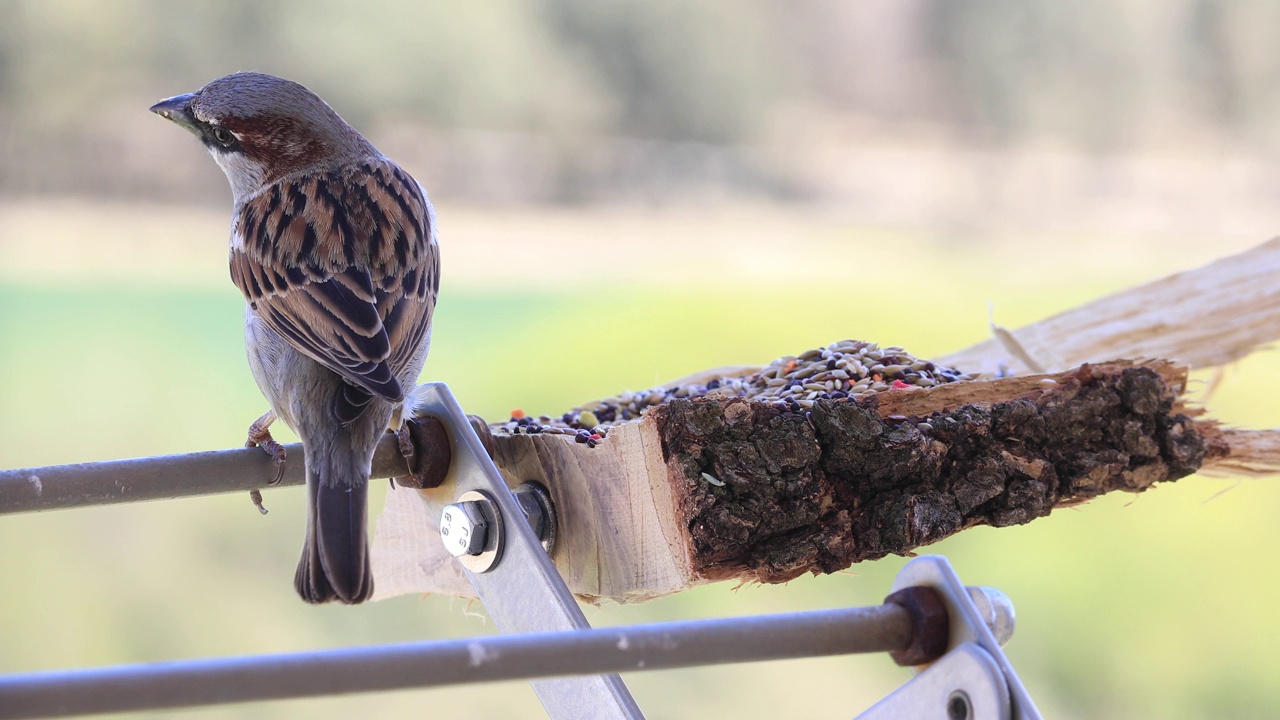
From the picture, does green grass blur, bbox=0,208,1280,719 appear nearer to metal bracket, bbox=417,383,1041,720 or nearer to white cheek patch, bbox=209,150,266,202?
white cheek patch, bbox=209,150,266,202

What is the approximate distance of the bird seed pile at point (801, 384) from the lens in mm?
1645

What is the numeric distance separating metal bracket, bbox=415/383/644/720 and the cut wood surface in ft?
0.32

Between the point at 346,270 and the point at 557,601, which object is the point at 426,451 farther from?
the point at 346,270

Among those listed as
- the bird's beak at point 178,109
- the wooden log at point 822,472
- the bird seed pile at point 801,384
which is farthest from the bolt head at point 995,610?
the bird's beak at point 178,109

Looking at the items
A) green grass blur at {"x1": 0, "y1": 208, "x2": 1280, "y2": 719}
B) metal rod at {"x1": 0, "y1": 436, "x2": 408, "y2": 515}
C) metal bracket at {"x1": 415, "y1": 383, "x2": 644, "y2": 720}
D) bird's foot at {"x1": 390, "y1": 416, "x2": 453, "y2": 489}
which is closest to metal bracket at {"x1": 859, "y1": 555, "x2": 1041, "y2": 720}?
metal bracket at {"x1": 415, "y1": 383, "x2": 644, "y2": 720}

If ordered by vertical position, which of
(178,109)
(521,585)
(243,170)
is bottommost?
(521,585)

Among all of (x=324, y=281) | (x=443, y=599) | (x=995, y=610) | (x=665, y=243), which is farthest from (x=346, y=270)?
(x=665, y=243)

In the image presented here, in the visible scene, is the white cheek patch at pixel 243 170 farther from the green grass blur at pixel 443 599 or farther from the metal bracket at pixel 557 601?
the green grass blur at pixel 443 599

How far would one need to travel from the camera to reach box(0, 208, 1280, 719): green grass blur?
388cm

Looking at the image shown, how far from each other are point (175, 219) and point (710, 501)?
5.30 metres

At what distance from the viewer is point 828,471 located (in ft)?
4.88

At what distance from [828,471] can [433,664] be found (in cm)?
74

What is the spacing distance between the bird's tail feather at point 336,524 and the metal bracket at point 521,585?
108mm

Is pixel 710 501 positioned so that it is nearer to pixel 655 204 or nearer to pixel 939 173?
pixel 655 204
